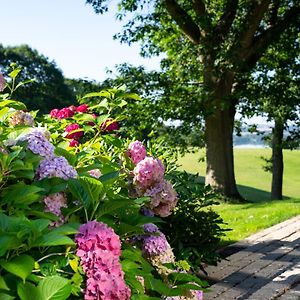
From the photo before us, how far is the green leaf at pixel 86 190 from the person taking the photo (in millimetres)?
2285

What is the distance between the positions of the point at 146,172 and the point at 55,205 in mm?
1139

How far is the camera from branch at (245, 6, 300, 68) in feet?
58.6

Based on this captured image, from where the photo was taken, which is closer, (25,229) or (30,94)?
(25,229)

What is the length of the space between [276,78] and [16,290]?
62.6 feet

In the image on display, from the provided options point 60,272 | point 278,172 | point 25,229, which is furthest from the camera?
point 278,172

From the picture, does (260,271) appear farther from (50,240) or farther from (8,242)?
(8,242)

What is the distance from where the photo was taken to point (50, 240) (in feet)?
6.13

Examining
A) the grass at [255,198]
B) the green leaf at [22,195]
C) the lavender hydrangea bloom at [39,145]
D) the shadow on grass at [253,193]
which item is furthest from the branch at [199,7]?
the shadow on grass at [253,193]

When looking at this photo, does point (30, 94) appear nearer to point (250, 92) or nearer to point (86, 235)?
point (250, 92)

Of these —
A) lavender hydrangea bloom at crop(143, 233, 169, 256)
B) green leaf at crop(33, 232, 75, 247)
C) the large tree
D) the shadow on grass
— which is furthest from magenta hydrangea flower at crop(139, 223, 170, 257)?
the shadow on grass

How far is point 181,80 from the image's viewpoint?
62.7 ft

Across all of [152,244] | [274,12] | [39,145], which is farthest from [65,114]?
[274,12]

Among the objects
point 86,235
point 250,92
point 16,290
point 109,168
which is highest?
point 250,92

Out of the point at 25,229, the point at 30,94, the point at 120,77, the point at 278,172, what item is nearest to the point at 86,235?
the point at 25,229
